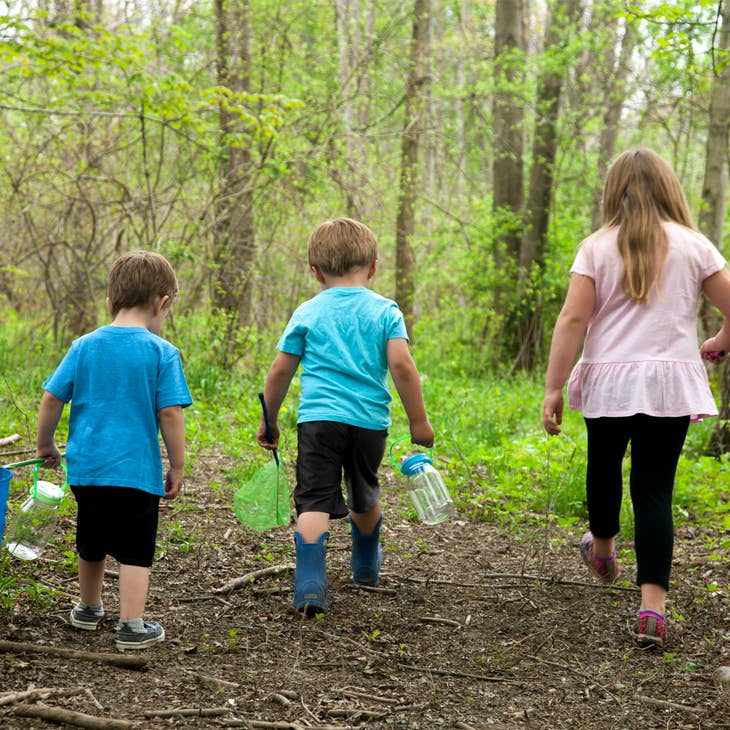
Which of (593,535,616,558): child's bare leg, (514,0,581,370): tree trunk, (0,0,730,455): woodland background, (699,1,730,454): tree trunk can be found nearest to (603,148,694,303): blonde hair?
(593,535,616,558): child's bare leg

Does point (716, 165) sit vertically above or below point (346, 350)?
above

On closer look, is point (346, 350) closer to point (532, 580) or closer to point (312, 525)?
point (312, 525)

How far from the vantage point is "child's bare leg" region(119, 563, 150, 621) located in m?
3.05

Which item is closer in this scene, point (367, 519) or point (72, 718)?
point (72, 718)

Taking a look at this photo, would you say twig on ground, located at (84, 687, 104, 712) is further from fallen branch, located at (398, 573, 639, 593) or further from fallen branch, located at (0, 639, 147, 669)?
fallen branch, located at (398, 573, 639, 593)

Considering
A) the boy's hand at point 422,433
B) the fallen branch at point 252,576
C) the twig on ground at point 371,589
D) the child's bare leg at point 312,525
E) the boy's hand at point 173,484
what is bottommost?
the twig on ground at point 371,589

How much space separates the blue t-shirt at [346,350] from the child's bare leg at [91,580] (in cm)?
96

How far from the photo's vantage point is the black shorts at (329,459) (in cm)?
356

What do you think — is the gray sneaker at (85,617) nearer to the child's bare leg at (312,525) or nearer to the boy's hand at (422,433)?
the child's bare leg at (312,525)

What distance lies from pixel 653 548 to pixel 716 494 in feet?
7.90

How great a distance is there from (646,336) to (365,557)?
59.8 inches

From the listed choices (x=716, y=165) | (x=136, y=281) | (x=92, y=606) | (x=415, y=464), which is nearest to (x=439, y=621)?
(x=415, y=464)

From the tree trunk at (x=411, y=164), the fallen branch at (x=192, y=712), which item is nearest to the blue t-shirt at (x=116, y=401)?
the fallen branch at (x=192, y=712)

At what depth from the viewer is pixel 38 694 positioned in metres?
2.48
